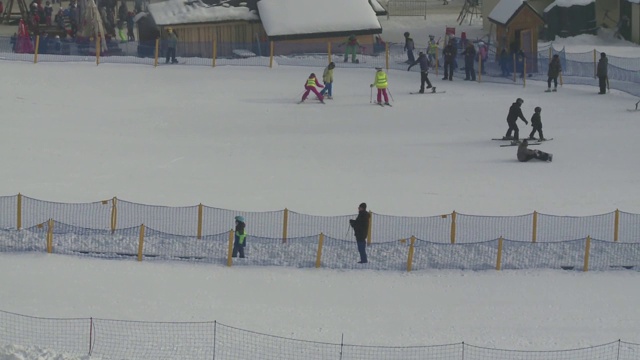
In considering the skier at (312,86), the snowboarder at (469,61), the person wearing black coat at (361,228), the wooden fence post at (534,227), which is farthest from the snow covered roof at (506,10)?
the person wearing black coat at (361,228)

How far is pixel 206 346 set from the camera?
20609 mm

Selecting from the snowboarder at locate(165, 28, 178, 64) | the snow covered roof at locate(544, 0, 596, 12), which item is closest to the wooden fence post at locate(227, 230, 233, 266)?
the snowboarder at locate(165, 28, 178, 64)

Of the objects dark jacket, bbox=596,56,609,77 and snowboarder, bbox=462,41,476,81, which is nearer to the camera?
dark jacket, bbox=596,56,609,77

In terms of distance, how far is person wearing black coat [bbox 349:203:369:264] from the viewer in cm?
2509

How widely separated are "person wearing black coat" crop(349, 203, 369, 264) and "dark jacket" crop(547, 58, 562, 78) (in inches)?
Answer: 626

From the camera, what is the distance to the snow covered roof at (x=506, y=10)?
44.1m

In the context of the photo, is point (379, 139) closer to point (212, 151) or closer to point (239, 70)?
point (212, 151)

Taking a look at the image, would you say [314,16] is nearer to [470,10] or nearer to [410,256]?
[470,10]

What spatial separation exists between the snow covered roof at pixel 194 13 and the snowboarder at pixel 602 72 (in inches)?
442

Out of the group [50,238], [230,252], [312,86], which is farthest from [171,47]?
[230,252]

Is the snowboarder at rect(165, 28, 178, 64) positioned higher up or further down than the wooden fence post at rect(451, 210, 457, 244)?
higher up

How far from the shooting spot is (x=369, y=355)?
2042cm

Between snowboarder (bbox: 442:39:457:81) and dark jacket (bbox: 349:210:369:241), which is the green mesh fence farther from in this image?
snowboarder (bbox: 442:39:457:81)

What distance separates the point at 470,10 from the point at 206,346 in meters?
41.3
